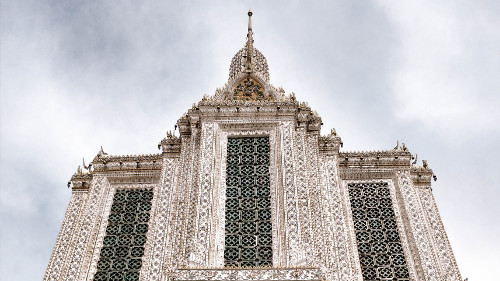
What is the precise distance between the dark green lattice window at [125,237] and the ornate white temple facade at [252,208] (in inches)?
1.2

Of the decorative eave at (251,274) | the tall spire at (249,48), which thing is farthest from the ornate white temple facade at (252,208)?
the tall spire at (249,48)

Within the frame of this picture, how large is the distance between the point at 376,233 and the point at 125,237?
21.8ft

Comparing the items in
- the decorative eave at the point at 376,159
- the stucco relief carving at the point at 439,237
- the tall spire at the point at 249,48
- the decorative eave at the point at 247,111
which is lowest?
→ the stucco relief carving at the point at 439,237

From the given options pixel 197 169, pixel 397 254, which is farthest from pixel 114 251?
pixel 397 254

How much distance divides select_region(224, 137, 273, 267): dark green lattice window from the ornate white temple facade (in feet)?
0.10

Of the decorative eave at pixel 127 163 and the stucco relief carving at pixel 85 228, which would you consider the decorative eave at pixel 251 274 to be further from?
the decorative eave at pixel 127 163

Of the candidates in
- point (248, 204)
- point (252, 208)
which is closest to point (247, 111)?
point (248, 204)

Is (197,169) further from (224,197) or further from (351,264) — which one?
(351,264)

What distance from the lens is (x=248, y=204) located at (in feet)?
52.6

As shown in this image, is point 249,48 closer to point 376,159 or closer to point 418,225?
point 376,159

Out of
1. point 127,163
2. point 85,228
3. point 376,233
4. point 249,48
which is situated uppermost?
point 249,48

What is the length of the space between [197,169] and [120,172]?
2823mm

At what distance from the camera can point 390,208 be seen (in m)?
17.6

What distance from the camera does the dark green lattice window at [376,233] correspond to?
16172 mm
